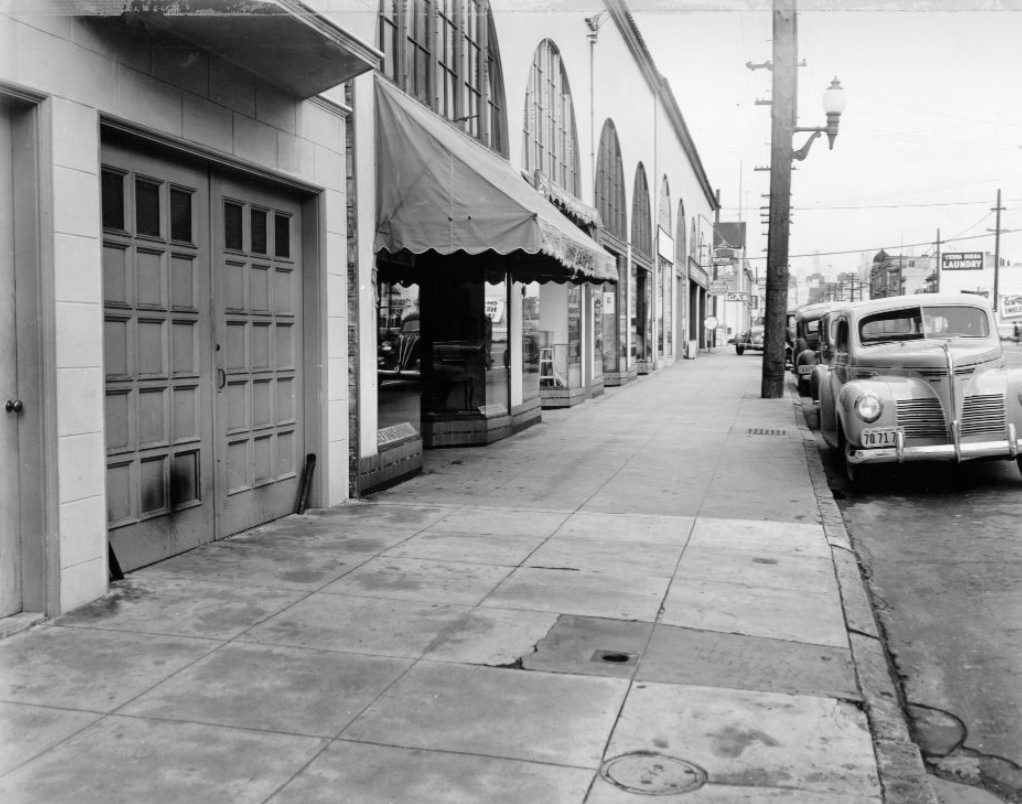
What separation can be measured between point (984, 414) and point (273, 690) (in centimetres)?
793

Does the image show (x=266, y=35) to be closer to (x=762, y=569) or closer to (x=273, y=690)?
(x=273, y=690)

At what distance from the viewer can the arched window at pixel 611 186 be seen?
72.2 ft

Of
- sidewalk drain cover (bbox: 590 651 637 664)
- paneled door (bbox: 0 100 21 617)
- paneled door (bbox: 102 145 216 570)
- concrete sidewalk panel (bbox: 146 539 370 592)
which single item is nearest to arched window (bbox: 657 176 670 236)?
paneled door (bbox: 102 145 216 570)

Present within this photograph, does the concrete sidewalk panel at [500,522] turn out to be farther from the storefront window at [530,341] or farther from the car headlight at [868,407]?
the storefront window at [530,341]

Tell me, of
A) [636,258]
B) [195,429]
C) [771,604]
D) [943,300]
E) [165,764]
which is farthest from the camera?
[636,258]

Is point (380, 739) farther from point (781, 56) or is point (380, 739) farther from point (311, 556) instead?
point (781, 56)

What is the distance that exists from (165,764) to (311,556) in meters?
3.20

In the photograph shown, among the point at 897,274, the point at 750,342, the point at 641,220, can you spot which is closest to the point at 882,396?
the point at 641,220

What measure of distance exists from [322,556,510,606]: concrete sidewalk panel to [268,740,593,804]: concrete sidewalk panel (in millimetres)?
2035

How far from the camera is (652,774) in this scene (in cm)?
357

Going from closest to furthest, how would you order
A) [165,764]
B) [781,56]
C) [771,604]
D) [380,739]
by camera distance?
1. [165,764]
2. [380,739]
3. [771,604]
4. [781,56]

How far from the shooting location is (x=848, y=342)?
11.6 metres

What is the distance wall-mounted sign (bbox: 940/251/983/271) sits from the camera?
222 ft

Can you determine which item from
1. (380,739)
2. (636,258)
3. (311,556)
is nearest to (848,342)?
(311,556)
